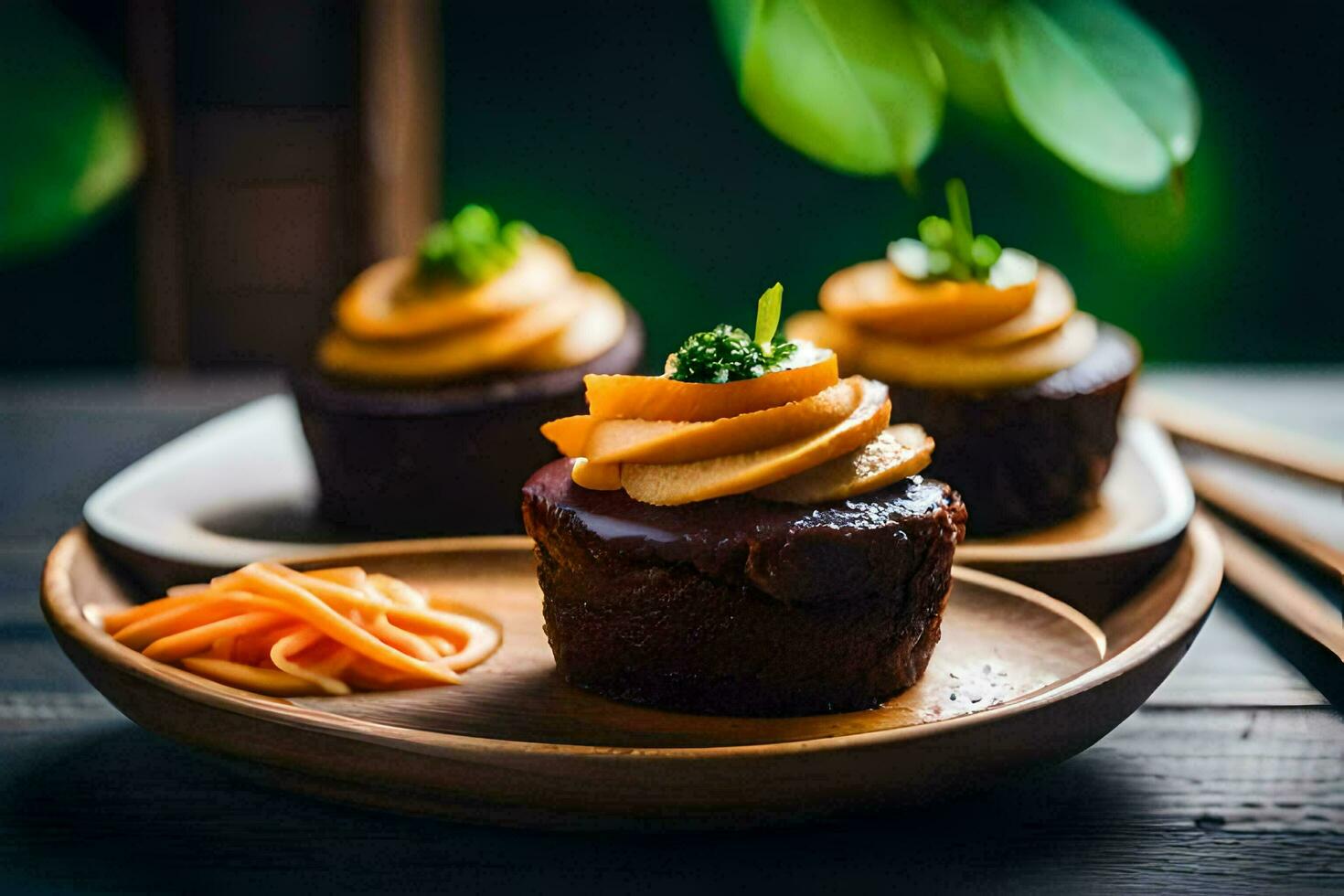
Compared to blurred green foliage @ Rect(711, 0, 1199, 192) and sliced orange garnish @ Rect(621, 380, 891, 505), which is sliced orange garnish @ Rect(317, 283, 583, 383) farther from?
sliced orange garnish @ Rect(621, 380, 891, 505)

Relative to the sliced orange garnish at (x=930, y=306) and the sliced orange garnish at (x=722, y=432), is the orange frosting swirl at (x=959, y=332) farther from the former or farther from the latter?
the sliced orange garnish at (x=722, y=432)

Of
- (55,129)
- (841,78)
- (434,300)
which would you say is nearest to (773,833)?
(841,78)

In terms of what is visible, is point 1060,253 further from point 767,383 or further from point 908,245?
point 767,383

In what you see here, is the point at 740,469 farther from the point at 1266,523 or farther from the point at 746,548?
the point at 1266,523

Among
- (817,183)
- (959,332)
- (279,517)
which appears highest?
(959,332)

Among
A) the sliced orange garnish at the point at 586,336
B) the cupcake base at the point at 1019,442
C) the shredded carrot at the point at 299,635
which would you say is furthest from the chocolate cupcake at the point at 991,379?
the shredded carrot at the point at 299,635

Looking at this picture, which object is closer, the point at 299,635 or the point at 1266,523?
the point at 299,635

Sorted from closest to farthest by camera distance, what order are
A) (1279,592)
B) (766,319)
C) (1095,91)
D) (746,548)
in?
(746,548) < (766,319) < (1279,592) < (1095,91)

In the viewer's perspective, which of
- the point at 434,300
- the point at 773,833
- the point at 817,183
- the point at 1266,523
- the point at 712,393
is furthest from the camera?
the point at 817,183

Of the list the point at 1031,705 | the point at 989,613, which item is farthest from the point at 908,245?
the point at 1031,705

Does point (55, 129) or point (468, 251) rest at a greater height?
point (468, 251)
